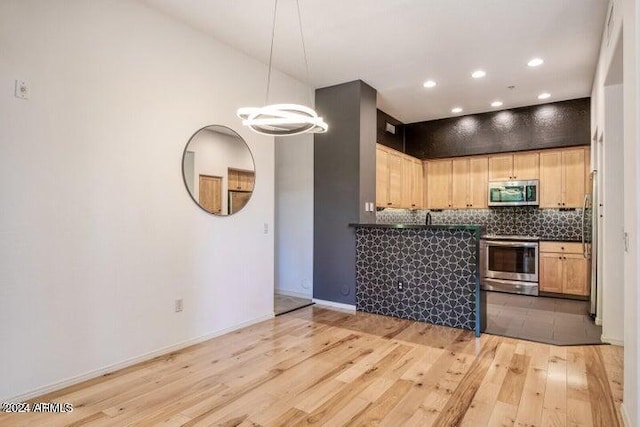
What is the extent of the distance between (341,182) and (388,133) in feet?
6.70

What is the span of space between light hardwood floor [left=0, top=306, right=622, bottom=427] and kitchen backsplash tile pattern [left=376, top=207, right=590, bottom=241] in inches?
116

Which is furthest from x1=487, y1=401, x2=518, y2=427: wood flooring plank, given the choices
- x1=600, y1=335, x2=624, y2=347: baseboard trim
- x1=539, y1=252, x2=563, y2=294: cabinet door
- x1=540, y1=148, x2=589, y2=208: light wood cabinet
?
x1=540, y1=148, x2=589, y2=208: light wood cabinet

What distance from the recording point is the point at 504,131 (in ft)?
20.1

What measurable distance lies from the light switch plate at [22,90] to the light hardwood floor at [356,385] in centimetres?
199

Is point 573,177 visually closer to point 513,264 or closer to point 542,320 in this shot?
point 513,264

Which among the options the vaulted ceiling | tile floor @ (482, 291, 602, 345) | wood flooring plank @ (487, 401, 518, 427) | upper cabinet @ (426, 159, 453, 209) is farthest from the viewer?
upper cabinet @ (426, 159, 453, 209)

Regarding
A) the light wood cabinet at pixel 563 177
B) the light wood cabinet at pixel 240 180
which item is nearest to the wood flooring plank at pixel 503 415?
the light wood cabinet at pixel 240 180

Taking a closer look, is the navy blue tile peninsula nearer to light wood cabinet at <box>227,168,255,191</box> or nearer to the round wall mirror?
A: light wood cabinet at <box>227,168,255,191</box>

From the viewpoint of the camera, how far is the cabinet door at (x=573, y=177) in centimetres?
555

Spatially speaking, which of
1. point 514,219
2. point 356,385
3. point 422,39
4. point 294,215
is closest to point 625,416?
point 356,385

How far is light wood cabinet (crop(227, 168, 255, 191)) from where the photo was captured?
3.83m

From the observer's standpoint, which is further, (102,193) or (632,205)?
(102,193)

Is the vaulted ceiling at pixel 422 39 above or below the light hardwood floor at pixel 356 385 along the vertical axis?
above

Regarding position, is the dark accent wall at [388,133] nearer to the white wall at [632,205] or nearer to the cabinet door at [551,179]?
the cabinet door at [551,179]
